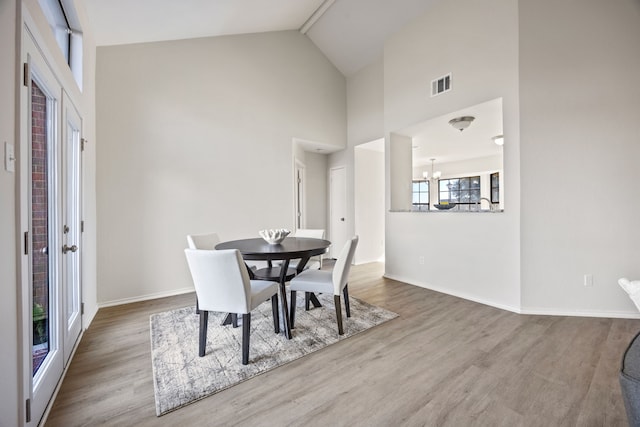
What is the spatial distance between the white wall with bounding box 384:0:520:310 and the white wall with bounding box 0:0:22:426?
377cm

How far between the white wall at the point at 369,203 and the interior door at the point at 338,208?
34 cm

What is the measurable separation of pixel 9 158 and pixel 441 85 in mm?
4014

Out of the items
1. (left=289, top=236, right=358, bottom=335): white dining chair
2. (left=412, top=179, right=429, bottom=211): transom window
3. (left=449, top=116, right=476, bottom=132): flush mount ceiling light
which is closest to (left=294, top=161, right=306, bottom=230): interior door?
(left=449, top=116, right=476, bottom=132): flush mount ceiling light

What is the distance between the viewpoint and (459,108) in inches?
130

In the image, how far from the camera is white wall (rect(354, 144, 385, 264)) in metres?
5.27

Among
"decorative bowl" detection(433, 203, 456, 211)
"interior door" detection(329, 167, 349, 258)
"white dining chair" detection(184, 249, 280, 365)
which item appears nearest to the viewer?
"white dining chair" detection(184, 249, 280, 365)

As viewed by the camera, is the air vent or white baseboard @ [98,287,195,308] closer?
white baseboard @ [98,287,195,308]

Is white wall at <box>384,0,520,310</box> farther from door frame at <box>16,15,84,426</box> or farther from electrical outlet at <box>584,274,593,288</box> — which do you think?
door frame at <box>16,15,84,426</box>

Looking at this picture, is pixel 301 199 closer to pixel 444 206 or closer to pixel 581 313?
pixel 444 206

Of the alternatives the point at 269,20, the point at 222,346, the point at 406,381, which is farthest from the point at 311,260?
the point at 269,20

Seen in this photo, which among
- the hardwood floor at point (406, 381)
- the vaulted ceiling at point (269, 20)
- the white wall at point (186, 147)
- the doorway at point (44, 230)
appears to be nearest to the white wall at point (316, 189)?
the white wall at point (186, 147)

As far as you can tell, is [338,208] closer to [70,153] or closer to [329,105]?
[329,105]

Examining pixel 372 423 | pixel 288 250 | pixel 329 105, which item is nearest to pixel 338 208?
pixel 329 105

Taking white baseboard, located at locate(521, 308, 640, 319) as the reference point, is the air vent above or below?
above
